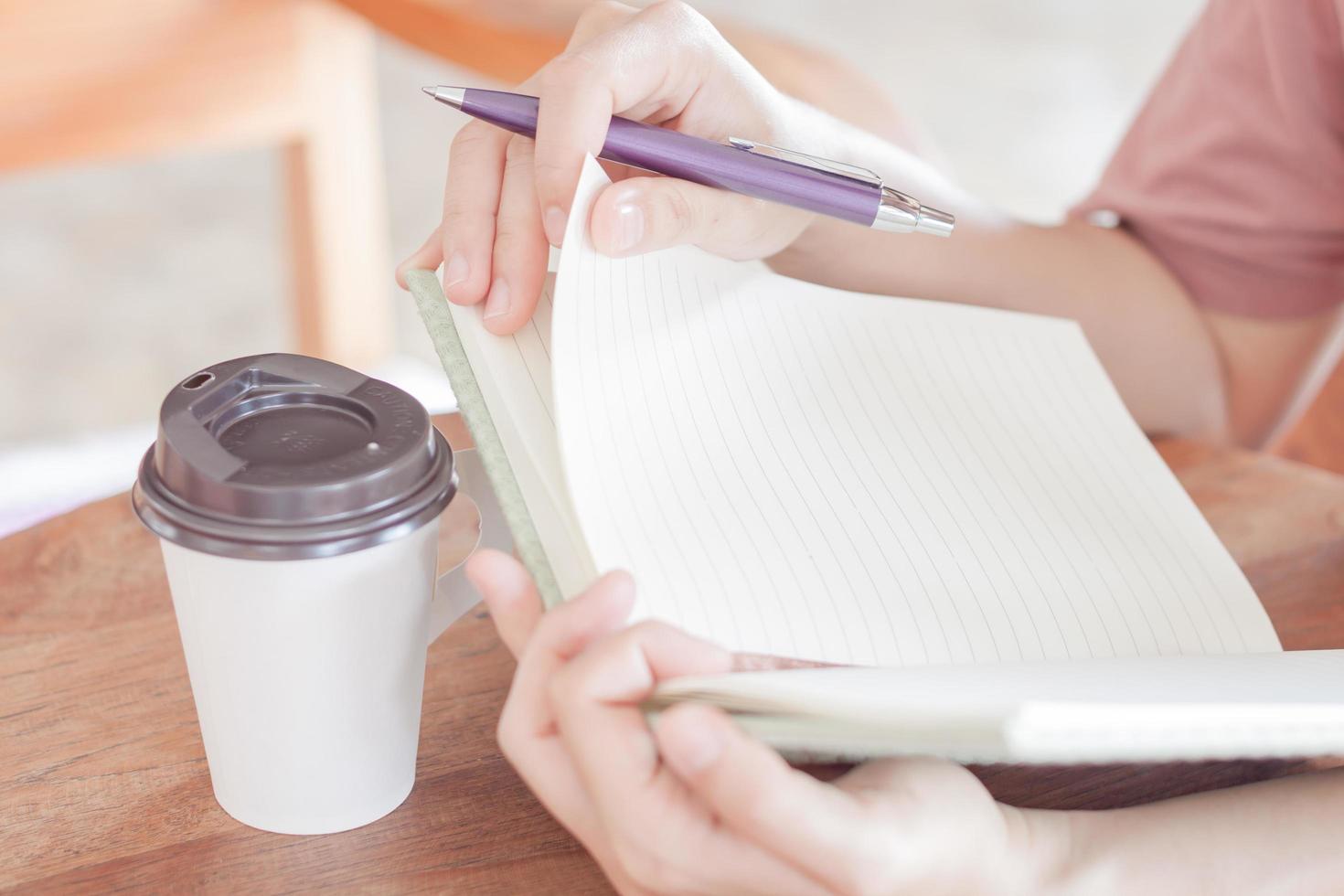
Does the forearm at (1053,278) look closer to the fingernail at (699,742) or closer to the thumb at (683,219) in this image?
the thumb at (683,219)

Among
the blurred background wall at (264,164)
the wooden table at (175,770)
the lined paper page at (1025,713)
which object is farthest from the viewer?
the blurred background wall at (264,164)

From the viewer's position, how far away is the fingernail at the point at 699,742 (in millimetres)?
301

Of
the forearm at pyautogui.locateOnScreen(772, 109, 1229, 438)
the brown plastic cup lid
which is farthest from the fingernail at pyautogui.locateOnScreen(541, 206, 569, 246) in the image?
the forearm at pyautogui.locateOnScreen(772, 109, 1229, 438)

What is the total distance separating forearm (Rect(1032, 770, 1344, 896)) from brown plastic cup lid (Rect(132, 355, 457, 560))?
0.73ft

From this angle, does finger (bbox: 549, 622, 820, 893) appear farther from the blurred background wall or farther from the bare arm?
the blurred background wall

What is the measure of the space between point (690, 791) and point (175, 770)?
214mm

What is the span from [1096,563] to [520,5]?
74 cm

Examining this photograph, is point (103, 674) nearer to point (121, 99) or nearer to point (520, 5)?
point (520, 5)

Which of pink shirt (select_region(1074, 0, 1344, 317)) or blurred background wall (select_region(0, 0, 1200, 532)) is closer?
pink shirt (select_region(1074, 0, 1344, 317))

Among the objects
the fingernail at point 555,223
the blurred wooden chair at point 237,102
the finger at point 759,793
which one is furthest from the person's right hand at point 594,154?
the blurred wooden chair at point 237,102

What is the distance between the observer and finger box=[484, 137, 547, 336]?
1.50ft

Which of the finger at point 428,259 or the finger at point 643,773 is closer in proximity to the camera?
the finger at point 643,773

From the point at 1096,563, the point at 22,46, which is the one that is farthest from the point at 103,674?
the point at 22,46

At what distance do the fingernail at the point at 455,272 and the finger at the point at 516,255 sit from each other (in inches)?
0.5
